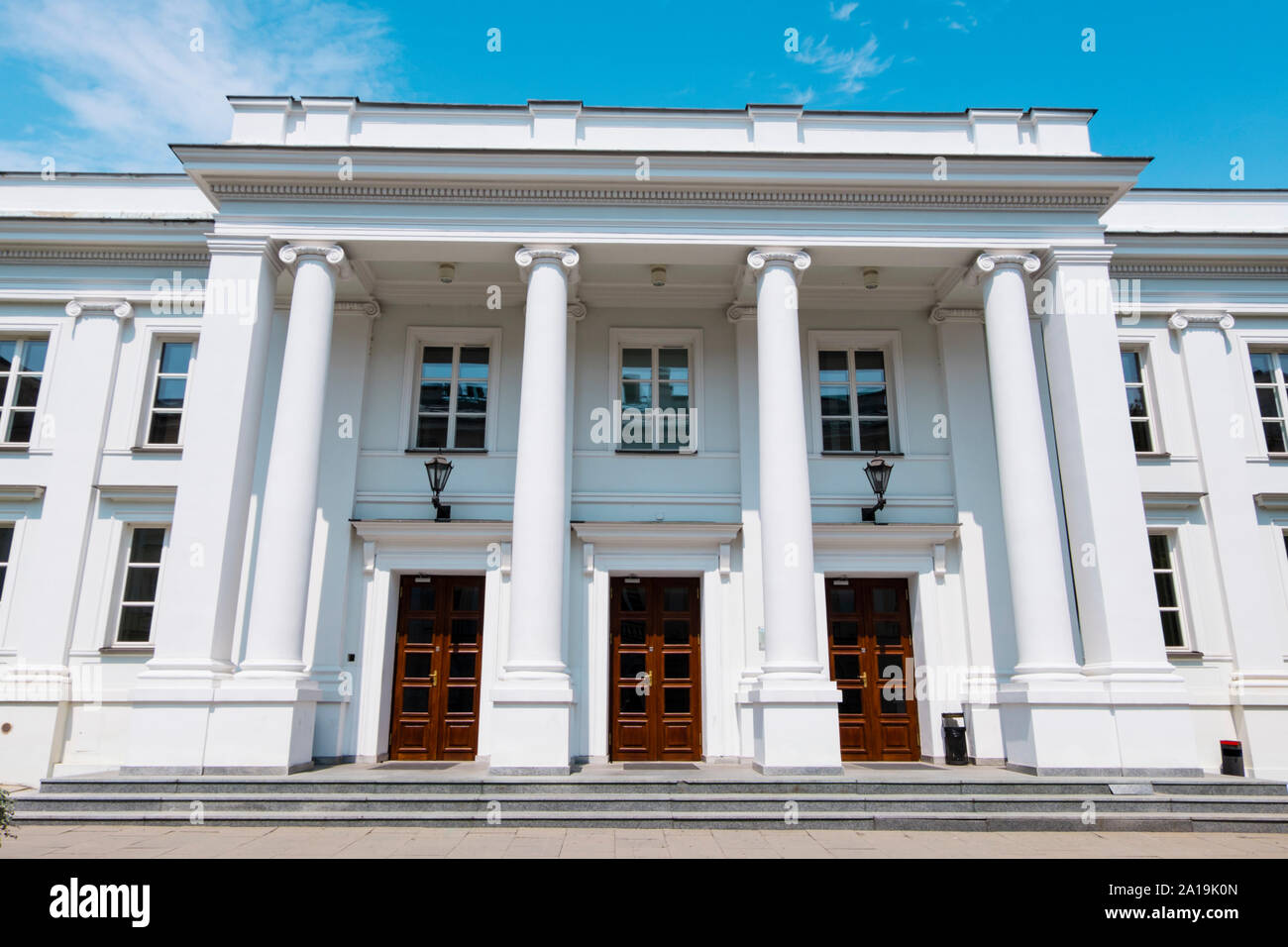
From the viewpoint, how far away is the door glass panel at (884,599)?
12.7 metres

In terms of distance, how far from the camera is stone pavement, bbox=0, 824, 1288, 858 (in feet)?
23.2

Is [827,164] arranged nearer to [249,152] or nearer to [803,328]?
[803,328]

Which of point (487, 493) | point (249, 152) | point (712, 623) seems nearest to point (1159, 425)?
point (712, 623)

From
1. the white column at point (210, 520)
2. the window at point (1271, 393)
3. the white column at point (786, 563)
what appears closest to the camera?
the white column at point (210, 520)

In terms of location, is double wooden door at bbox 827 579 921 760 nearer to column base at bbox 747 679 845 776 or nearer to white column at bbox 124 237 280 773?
column base at bbox 747 679 845 776

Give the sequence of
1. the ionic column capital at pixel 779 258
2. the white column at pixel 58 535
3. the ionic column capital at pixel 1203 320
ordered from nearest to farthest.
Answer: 1. the ionic column capital at pixel 779 258
2. the white column at pixel 58 535
3. the ionic column capital at pixel 1203 320

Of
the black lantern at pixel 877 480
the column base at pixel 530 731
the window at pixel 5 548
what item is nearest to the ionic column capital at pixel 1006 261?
the black lantern at pixel 877 480

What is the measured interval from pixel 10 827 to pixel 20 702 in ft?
14.4

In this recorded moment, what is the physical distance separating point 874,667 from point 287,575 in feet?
27.3

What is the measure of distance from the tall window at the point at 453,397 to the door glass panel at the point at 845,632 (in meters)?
6.12

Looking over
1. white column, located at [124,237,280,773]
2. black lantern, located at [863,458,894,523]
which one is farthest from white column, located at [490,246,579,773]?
black lantern, located at [863,458,894,523]

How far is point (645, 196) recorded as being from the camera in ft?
37.3

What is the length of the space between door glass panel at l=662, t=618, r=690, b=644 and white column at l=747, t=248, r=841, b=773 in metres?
2.40

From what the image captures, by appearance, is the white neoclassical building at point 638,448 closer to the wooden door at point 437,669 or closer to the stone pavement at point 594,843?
the wooden door at point 437,669
